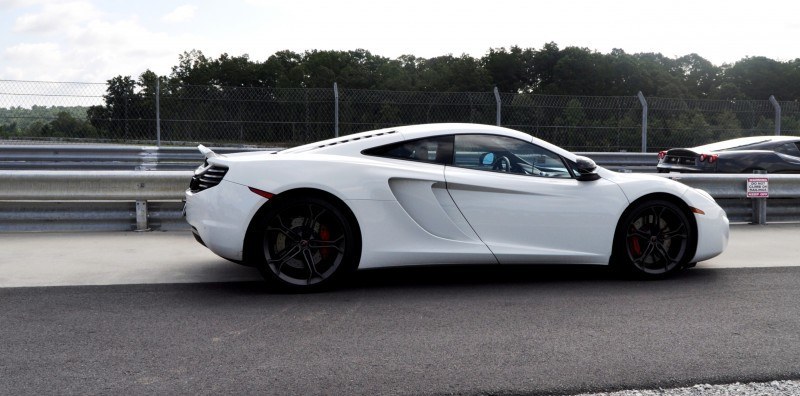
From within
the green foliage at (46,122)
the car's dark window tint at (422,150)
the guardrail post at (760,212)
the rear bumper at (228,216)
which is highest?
the green foliage at (46,122)

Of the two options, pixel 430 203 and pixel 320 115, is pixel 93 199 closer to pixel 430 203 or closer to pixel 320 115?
pixel 430 203

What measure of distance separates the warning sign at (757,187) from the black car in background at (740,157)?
11.0ft

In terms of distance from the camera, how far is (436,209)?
5691mm

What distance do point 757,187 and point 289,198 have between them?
243 inches

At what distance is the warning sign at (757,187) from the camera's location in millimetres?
9281

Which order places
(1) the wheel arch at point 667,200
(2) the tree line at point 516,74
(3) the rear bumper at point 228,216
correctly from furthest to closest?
(2) the tree line at point 516,74 → (1) the wheel arch at point 667,200 → (3) the rear bumper at point 228,216

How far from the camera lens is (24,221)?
26.9ft

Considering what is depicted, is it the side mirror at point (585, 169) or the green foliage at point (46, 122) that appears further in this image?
the green foliage at point (46, 122)

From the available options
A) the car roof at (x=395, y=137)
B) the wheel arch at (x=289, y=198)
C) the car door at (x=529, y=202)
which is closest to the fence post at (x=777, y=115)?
the car door at (x=529, y=202)

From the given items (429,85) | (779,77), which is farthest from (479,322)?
(779,77)

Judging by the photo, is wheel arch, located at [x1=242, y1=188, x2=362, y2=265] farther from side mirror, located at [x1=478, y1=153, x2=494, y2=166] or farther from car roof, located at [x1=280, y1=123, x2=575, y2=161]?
side mirror, located at [x1=478, y1=153, x2=494, y2=166]

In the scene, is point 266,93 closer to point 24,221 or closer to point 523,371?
point 24,221

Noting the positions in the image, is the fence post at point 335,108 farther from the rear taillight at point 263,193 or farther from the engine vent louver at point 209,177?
the rear taillight at point 263,193

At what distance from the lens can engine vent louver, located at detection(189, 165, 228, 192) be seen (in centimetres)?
557
